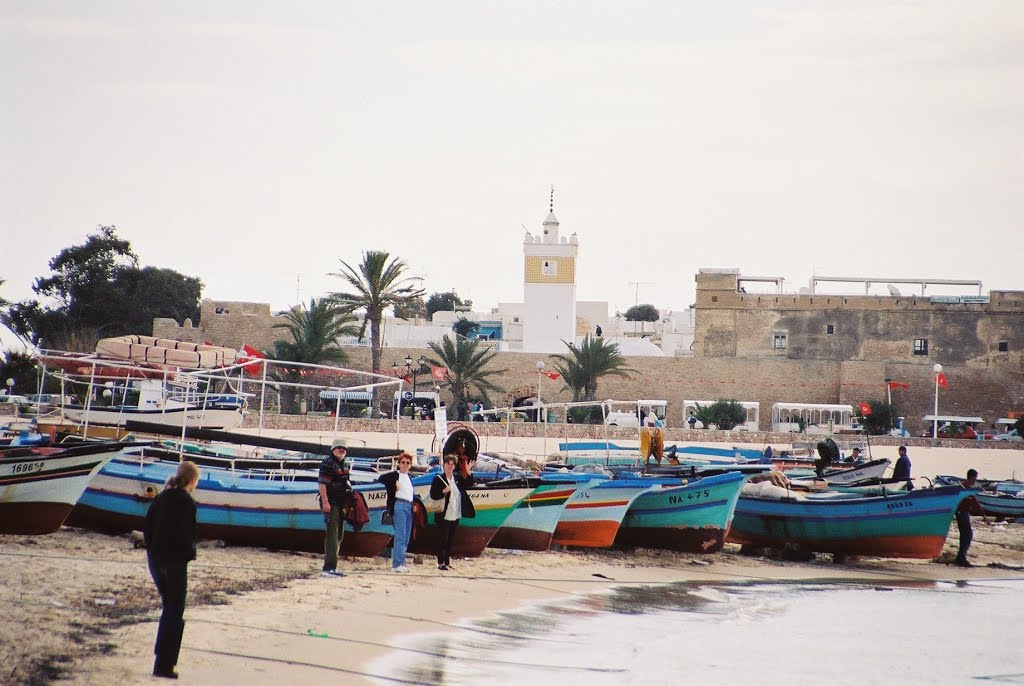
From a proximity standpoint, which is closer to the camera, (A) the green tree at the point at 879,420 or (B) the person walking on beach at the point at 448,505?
(B) the person walking on beach at the point at 448,505

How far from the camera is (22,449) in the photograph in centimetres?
1295

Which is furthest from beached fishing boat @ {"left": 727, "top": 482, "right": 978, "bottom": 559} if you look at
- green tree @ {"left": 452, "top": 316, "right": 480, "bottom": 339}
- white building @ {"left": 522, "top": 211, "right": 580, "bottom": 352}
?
green tree @ {"left": 452, "top": 316, "right": 480, "bottom": 339}

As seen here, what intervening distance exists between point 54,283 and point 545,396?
2733cm

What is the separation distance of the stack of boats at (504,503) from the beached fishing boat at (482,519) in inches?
0.6

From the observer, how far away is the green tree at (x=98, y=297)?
59.3 metres

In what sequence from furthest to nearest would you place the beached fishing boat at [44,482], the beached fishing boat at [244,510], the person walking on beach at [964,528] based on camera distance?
1. the person walking on beach at [964,528]
2. the beached fishing boat at [244,510]
3. the beached fishing boat at [44,482]

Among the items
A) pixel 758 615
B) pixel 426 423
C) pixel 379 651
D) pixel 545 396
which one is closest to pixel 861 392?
pixel 545 396

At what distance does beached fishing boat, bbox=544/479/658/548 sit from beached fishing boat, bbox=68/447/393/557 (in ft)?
10.4

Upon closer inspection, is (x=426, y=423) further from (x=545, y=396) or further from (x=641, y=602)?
(x=641, y=602)

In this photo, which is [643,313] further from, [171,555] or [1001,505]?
[171,555]

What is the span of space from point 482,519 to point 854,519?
5.64 meters

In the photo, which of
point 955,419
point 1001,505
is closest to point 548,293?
point 955,419

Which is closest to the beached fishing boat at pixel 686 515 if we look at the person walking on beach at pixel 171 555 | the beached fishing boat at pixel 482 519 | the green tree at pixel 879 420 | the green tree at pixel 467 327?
the beached fishing boat at pixel 482 519

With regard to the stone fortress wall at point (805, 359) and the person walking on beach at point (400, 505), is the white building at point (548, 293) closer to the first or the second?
the stone fortress wall at point (805, 359)
